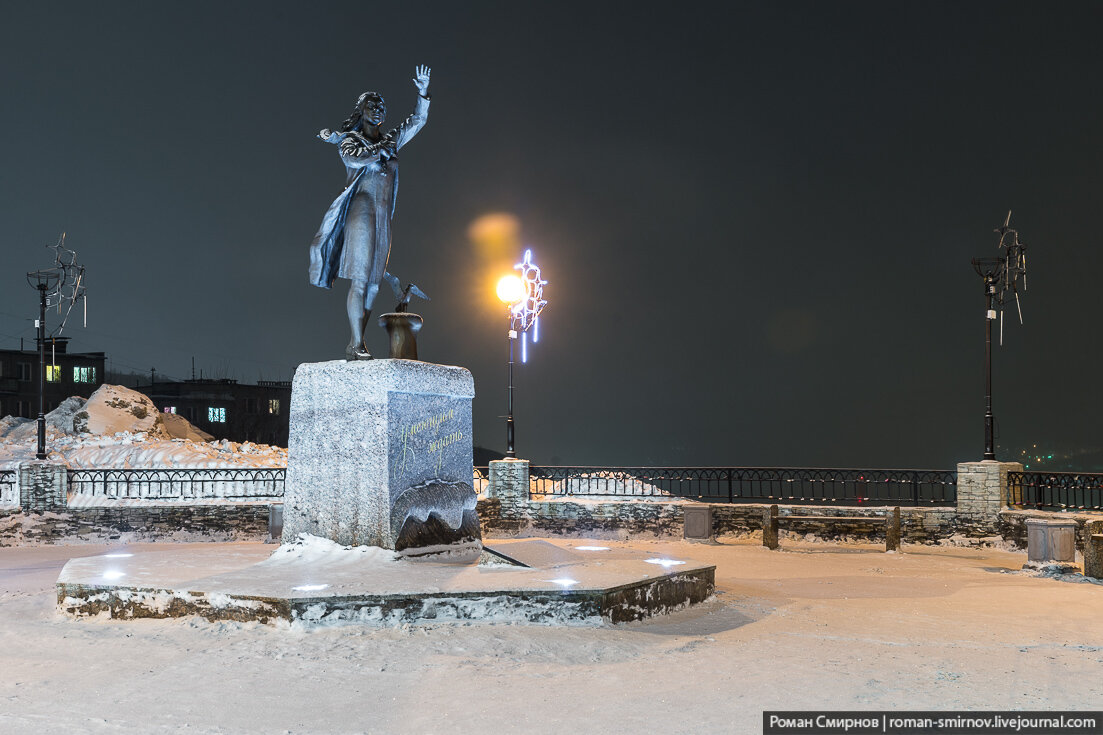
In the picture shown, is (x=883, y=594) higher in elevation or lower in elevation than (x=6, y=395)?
lower

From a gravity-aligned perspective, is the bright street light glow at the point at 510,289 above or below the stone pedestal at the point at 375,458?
above

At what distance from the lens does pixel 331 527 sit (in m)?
8.06

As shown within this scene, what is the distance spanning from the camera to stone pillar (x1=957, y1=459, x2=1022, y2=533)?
1436 cm

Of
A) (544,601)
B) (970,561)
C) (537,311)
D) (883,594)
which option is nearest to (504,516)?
(537,311)

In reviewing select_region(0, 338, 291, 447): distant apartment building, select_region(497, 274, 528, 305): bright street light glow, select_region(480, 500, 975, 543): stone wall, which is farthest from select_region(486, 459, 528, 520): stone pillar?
select_region(0, 338, 291, 447): distant apartment building

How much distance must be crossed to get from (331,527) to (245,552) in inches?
65.3

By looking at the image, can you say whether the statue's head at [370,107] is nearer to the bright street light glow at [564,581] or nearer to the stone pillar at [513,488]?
the bright street light glow at [564,581]

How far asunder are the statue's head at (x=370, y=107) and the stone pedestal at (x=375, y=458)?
8.51ft

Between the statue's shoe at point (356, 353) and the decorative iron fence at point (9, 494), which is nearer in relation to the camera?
the statue's shoe at point (356, 353)

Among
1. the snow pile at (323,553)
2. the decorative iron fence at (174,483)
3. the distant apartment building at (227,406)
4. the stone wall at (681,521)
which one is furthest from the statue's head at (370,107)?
the distant apartment building at (227,406)

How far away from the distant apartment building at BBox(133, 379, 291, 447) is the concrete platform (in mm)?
50778

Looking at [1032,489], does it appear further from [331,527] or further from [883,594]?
[331,527]

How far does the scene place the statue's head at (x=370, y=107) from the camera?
886 centimetres

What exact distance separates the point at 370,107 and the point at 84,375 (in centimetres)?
5091
